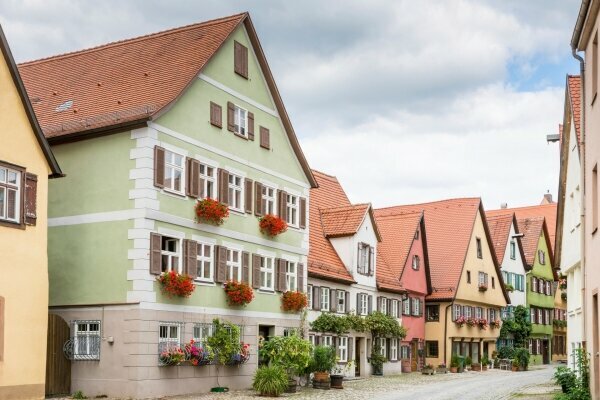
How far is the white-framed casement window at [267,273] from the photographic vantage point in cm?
3481

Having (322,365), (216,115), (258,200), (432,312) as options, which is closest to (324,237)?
(322,365)

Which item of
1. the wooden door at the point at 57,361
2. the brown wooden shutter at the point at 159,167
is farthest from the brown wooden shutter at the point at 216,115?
the wooden door at the point at 57,361

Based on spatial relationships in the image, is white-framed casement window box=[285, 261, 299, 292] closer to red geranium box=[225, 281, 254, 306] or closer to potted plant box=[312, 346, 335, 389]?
potted plant box=[312, 346, 335, 389]

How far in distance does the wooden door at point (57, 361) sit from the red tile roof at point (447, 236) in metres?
28.1

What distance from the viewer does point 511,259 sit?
220 ft

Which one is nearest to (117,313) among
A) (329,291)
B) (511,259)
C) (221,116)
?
(221,116)

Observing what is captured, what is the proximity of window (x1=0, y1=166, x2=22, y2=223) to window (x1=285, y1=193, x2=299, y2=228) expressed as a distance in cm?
1370

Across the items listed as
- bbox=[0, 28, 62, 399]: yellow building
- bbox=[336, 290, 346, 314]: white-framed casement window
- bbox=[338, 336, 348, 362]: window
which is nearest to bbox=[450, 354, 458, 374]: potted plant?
bbox=[338, 336, 348, 362]: window

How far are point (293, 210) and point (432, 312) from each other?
20.9 m

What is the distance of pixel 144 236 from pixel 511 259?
43574 mm

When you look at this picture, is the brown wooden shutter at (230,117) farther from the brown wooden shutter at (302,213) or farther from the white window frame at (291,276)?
the white window frame at (291,276)

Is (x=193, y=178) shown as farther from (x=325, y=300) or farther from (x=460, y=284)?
(x=460, y=284)

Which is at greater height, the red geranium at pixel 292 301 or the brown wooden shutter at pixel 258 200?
the brown wooden shutter at pixel 258 200

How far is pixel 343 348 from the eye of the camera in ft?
140
